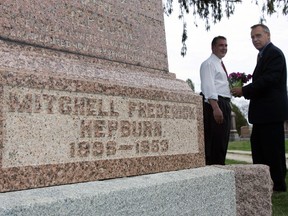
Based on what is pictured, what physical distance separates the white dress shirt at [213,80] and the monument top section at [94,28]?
0.91 metres

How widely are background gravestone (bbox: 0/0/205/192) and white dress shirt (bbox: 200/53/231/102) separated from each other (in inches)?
36.9

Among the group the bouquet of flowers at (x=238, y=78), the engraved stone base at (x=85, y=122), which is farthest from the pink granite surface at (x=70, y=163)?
the bouquet of flowers at (x=238, y=78)

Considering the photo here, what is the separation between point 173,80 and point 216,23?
548 cm

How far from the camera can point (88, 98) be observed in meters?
2.09

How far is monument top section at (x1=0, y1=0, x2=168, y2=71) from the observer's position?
219 centimetres

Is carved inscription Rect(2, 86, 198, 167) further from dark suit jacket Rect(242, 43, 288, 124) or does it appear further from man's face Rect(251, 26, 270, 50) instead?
man's face Rect(251, 26, 270, 50)

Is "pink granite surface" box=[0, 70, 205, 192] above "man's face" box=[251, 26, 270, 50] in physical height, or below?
below

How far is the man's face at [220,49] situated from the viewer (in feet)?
14.2

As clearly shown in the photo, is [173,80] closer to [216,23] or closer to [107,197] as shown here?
[107,197]

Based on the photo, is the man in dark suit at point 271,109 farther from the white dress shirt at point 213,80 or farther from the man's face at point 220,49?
the man's face at point 220,49

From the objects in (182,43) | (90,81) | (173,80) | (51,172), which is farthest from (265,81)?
(182,43)

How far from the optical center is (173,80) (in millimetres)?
2912

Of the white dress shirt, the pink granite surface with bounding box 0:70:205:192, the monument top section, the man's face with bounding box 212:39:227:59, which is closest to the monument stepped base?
the pink granite surface with bounding box 0:70:205:192

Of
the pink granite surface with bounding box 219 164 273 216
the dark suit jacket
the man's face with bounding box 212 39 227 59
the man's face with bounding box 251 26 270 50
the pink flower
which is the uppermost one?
the man's face with bounding box 251 26 270 50
